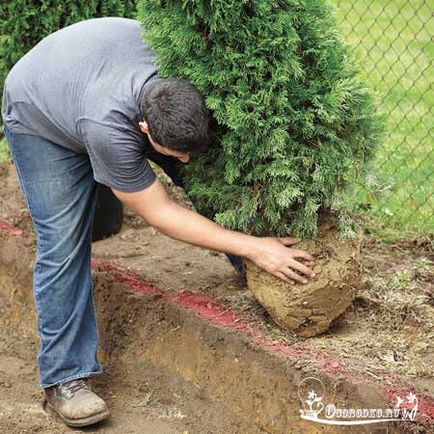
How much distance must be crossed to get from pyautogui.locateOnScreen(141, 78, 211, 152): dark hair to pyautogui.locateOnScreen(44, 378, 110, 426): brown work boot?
1.48m

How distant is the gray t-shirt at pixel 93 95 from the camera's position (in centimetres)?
380

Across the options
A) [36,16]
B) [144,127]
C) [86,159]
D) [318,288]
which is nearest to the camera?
[144,127]

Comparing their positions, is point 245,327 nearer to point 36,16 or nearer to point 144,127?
point 144,127

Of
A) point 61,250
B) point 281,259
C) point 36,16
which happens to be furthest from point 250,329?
point 36,16

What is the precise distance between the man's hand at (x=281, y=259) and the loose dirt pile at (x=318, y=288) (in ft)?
0.17

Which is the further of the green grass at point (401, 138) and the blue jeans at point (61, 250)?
the green grass at point (401, 138)

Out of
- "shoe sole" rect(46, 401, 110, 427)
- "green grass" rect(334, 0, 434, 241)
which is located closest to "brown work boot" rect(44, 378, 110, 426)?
"shoe sole" rect(46, 401, 110, 427)

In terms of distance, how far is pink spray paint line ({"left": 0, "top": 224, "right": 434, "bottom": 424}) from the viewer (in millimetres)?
3744

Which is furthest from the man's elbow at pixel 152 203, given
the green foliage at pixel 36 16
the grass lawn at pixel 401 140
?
the green foliage at pixel 36 16

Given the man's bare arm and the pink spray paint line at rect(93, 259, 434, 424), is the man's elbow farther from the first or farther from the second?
the pink spray paint line at rect(93, 259, 434, 424)

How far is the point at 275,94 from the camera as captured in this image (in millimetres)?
3842

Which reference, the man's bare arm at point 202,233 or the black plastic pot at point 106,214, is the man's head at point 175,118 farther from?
Answer: the black plastic pot at point 106,214

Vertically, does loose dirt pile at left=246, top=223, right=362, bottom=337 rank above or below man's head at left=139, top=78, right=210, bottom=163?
below

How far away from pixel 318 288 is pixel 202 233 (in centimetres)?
63
